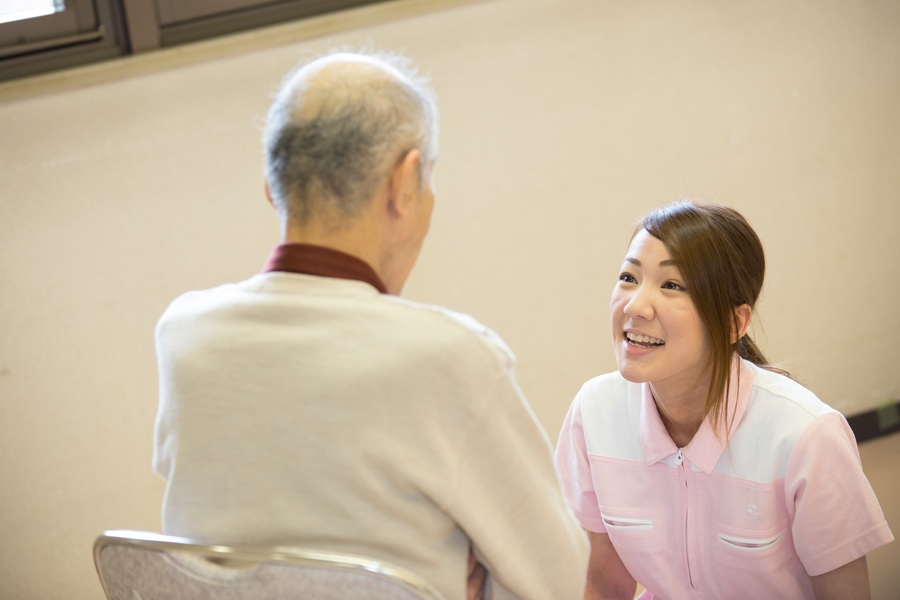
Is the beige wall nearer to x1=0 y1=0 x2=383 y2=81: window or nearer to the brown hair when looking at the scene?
x1=0 y1=0 x2=383 y2=81: window

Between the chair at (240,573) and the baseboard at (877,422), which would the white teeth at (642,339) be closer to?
the chair at (240,573)

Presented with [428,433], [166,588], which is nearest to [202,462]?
[166,588]

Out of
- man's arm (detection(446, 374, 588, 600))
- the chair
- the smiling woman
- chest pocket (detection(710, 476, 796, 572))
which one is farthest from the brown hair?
the chair

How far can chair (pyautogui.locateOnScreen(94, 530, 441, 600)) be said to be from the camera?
3.48ft

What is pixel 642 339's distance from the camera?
1756 millimetres

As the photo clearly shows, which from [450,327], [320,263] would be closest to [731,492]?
[450,327]

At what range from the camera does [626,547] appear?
71.2 inches

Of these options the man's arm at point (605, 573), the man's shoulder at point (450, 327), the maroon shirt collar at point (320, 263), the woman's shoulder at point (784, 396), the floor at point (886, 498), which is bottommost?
the floor at point (886, 498)

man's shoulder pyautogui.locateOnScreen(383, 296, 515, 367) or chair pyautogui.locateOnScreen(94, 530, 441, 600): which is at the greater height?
man's shoulder pyautogui.locateOnScreen(383, 296, 515, 367)

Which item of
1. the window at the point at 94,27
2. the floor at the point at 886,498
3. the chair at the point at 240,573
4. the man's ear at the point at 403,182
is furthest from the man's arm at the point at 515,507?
the window at the point at 94,27

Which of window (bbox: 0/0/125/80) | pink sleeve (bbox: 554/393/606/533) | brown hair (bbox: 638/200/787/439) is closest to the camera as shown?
brown hair (bbox: 638/200/787/439)

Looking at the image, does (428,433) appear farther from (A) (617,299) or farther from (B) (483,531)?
(A) (617,299)

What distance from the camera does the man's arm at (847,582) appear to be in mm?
1628

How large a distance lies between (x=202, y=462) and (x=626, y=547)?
2.96 ft
